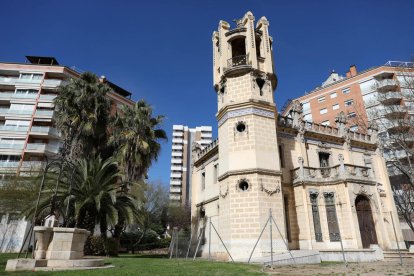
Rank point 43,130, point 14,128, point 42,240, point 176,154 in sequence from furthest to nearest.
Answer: point 176,154 → point 14,128 → point 43,130 → point 42,240

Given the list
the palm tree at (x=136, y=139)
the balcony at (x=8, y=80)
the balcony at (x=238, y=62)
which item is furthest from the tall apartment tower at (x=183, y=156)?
the balcony at (x=238, y=62)

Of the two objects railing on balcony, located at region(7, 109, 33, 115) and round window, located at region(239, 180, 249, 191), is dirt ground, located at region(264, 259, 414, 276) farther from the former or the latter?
railing on balcony, located at region(7, 109, 33, 115)

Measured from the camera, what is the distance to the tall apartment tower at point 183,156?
90.3 m

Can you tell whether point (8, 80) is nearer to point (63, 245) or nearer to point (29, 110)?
point (29, 110)

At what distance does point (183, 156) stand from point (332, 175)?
7990cm

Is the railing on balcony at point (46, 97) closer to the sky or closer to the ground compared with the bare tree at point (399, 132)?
closer to the sky

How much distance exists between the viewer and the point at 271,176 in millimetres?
17656

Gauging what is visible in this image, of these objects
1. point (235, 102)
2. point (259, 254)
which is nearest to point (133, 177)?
point (235, 102)

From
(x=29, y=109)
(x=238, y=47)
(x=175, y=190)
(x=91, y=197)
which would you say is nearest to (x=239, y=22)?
(x=238, y=47)

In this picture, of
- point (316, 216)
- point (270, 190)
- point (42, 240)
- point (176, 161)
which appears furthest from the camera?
point (176, 161)

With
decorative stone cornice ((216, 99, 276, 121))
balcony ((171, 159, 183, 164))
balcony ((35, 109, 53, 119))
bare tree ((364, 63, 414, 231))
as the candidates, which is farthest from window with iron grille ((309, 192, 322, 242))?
balcony ((171, 159, 183, 164))

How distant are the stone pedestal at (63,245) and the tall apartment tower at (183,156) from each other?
76.8 m

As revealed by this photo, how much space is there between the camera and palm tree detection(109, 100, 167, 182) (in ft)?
76.4

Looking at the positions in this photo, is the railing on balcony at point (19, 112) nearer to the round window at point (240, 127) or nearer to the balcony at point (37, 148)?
the balcony at point (37, 148)
